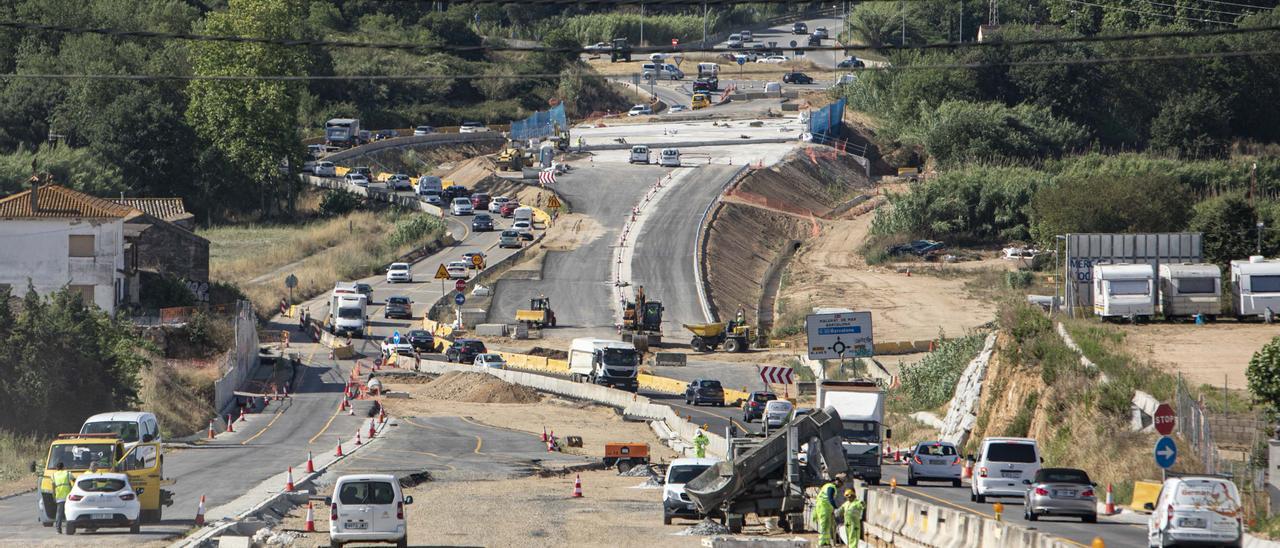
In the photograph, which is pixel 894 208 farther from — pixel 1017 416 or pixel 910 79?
pixel 1017 416

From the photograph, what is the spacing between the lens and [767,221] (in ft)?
392

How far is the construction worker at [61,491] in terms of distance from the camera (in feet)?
104

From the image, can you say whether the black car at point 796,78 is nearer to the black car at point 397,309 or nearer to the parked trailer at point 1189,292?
the black car at point 397,309

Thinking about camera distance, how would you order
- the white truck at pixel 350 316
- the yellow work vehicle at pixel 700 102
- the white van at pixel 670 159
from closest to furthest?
the white truck at pixel 350 316 → the white van at pixel 670 159 → the yellow work vehicle at pixel 700 102

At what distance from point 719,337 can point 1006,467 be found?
47666 mm

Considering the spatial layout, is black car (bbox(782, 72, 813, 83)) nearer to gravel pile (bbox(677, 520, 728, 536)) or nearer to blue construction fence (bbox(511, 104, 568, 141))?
blue construction fence (bbox(511, 104, 568, 141))

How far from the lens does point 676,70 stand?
7854 inches

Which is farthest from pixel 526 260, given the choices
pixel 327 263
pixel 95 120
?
pixel 95 120

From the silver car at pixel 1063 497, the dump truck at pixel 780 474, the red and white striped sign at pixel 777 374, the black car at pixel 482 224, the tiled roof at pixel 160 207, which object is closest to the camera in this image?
the silver car at pixel 1063 497

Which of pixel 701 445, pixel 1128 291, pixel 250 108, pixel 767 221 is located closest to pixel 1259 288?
pixel 1128 291

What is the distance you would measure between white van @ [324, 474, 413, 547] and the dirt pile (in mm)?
39578

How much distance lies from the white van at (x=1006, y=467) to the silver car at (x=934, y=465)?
15.1 feet

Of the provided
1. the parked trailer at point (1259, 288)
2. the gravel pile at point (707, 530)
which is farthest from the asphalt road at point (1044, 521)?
the parked trailer at point (1259, 288)

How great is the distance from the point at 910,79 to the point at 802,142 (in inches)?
737
